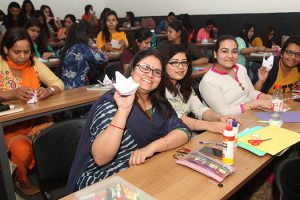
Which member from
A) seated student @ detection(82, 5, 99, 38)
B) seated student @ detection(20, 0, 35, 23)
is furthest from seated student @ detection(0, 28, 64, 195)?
seated student @ detection(20, 0, 35, 23)

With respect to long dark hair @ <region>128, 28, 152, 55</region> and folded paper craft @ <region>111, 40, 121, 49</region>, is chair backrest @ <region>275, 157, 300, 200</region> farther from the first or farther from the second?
folded paper craft @ <region>111, 40, 121, 49</region>

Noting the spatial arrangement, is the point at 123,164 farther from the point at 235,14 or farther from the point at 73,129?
the point at 235,14

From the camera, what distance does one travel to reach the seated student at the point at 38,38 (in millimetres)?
4172

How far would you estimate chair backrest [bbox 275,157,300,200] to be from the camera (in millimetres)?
1282

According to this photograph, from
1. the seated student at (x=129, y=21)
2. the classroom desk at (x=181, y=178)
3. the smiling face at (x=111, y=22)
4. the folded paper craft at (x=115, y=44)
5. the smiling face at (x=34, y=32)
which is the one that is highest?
the seated student at (x=129, y=21)

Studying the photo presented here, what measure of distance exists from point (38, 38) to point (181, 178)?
3.76 meters

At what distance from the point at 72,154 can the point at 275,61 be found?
2.10 m

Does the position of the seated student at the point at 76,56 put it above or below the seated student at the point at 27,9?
below

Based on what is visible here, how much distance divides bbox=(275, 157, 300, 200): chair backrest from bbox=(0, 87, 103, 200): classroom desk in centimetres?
166

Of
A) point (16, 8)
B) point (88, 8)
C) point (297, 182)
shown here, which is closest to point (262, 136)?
point (297, 182)

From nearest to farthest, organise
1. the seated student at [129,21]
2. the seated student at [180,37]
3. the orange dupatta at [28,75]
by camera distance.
A: the orange dupatta at [28,75] < the seated student at [180,37] < the seated student at [129,21]

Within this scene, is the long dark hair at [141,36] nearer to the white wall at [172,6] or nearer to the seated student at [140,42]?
the seated student at [140,42]

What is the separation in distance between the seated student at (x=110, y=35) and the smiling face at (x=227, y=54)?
2785 mm

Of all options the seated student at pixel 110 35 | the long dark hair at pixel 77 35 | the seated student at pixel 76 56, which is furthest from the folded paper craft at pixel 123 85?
the seated student at pixel 110 35
